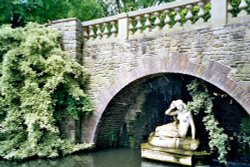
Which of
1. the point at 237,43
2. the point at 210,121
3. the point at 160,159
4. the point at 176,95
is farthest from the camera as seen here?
the point at 176,95

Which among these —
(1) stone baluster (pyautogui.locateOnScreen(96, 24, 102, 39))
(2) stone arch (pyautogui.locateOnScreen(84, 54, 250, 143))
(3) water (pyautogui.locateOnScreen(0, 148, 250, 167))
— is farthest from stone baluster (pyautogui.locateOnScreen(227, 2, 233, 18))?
(1) stone baluster (pyautogui.locateOnScreen(96, 24, 102, 39))

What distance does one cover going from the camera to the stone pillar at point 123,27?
7.63m

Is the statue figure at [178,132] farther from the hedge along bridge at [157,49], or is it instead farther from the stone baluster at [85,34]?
the stone baluster at [85,34]

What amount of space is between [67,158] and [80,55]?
278cm

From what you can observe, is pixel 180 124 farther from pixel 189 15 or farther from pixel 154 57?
pixel 189 15

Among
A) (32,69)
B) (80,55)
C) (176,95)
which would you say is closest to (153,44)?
(176,95)

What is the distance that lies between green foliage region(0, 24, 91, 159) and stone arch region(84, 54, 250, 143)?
414 millimetres

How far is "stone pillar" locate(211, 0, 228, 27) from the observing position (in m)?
5.96

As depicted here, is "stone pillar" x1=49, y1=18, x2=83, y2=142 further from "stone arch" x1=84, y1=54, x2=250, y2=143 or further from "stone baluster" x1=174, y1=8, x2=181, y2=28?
"stone baluster" x1=174, y1=8, x2=181, y2=28

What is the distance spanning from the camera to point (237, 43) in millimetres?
5848

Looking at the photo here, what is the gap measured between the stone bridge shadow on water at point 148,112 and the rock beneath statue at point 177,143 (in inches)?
35.1

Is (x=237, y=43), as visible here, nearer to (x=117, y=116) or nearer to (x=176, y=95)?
(x=176, y=95)

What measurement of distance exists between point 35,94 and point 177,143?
3.63 metres

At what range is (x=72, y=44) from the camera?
8352 millimetres
